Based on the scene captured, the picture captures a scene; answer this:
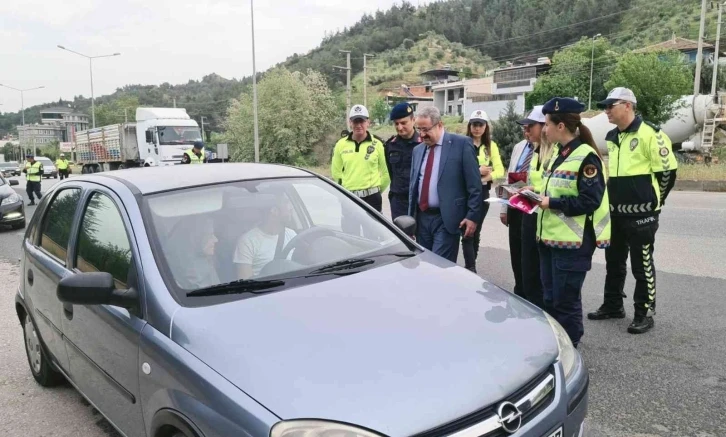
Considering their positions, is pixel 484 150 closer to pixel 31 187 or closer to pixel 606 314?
pixel 606 314

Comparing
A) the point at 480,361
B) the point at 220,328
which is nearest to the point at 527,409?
the point at 480,361

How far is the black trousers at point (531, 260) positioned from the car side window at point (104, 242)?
290 cm

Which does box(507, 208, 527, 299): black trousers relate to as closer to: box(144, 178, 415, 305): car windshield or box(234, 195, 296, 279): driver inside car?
box(144, 178, 415, 305): car windshield

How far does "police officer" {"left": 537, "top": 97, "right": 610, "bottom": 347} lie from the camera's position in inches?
141

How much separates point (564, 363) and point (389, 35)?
161418 mm

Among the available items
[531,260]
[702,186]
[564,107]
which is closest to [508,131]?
[702,186]

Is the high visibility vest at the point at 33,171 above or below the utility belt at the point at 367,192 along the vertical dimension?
below

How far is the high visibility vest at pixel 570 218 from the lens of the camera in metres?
3.62

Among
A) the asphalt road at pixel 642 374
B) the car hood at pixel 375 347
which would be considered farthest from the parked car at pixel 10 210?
the car hood at pixel 375 347

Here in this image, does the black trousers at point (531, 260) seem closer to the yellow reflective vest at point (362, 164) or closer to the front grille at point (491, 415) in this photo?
the yellow reflective vest at point (362, 164)

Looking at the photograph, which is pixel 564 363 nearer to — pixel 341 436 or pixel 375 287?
pixel 375 287

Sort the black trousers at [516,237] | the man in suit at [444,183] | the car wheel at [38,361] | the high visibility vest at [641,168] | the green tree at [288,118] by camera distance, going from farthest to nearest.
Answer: the green tree at [288,118] < the black trousers at [516,237] < the man in suit at [444,183] < the high visibility vest at [641,168] < the car wheel at [38,361]

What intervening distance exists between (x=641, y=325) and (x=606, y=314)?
39cm

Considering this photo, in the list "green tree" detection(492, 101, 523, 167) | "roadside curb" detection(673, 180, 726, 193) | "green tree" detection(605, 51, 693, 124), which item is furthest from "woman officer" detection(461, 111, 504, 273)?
"green tree" detection(605, 51, 693, 124)
